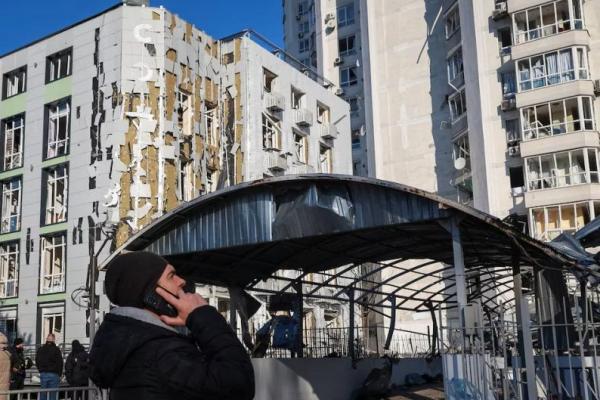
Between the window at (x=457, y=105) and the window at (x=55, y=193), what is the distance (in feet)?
76.8

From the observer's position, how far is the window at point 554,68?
125 feet

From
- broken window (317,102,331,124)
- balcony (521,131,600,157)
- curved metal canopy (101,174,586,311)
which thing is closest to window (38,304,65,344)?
curved metal canopy (101,174,586,311)

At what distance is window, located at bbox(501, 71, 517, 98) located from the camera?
40844 mm

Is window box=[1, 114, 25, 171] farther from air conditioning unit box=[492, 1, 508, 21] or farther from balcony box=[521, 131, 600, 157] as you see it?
air conditioning unit box=[492, 1, 508, 21]

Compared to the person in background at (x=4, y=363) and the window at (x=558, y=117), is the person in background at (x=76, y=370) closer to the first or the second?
the person in background at (x=4, y=363)

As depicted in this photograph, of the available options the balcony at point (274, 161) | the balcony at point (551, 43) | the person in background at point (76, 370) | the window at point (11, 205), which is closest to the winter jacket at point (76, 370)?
the person in background at point (76, 370)

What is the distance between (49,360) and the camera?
60.3 ft

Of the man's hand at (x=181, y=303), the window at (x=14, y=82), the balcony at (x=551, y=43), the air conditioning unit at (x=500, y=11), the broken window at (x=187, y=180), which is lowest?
the man's hand at (x=181, y=303)

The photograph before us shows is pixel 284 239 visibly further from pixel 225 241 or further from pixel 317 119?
pixel 317 119

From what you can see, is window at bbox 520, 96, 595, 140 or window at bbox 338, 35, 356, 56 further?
window at bbox 338, 35, 356, 56

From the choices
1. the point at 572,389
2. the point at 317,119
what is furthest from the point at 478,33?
the point at 572,389

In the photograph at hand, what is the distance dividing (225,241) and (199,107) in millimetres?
21768

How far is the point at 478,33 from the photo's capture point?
4244 centimetres

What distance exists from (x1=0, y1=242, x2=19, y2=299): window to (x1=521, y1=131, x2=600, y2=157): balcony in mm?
26325
